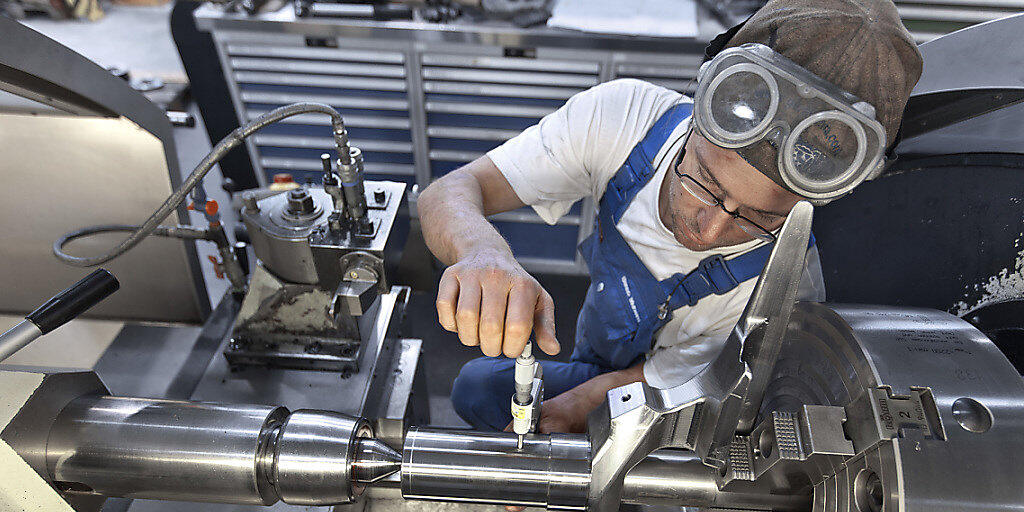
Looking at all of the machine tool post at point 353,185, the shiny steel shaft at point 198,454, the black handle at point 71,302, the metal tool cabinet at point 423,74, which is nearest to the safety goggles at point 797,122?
the machine tool post at point 353,185

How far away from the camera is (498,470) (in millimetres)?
793

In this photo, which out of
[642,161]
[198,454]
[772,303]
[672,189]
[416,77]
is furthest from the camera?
[416,77]

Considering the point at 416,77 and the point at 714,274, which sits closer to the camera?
the point at 714,274

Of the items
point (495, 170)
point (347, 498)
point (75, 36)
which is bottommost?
point (75, 36)

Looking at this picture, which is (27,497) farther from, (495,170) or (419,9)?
(419,9)

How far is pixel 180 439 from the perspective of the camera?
78 centimetres

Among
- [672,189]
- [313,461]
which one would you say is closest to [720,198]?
[672,189]

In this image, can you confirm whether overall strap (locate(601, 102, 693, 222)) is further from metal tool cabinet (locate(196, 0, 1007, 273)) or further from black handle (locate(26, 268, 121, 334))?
metal tool cabinet (locate(196, 0, 1007, 273))

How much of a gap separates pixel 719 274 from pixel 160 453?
40.3 inches

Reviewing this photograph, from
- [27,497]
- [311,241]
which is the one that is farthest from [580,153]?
[27,497]

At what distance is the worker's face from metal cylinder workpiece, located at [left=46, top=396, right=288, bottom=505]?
2.68 feet

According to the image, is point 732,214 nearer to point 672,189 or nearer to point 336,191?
point 672,189

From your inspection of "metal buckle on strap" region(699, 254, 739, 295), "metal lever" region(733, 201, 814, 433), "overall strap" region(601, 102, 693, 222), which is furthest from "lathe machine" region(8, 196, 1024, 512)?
"overall strap" region(601, 102, 693, 222)

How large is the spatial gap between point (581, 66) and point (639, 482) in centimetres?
192
